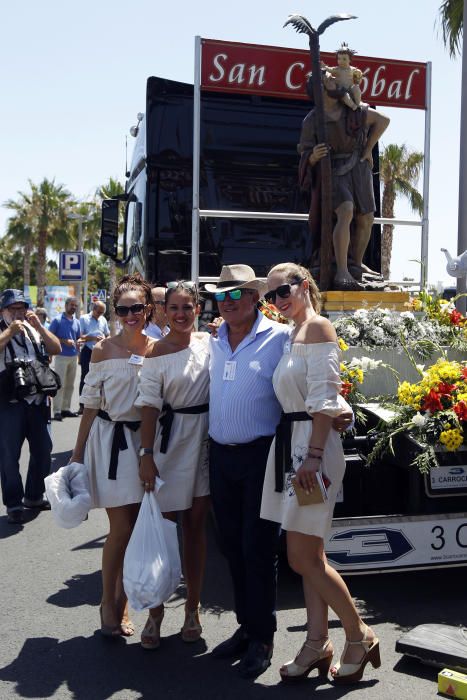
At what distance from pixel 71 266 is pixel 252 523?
50.7 ft

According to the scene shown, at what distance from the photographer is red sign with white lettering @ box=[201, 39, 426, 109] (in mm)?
7512

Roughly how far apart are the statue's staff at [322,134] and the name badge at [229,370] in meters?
3.27

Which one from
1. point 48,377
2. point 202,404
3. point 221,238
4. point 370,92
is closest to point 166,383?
point 202,404

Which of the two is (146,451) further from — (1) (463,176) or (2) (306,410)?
(1) (463,176)

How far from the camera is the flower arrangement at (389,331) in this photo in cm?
534

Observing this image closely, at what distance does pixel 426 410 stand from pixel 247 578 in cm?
141

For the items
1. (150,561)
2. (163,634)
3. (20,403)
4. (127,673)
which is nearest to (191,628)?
(163,634)

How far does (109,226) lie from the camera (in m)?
9.94

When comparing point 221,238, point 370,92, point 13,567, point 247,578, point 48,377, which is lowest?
point 13,567

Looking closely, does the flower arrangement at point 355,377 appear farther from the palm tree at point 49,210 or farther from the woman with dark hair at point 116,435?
the palm tree at point 49,210

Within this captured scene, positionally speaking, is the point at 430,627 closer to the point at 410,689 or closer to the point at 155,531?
the point at 410,689

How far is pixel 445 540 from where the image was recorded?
4363 mm

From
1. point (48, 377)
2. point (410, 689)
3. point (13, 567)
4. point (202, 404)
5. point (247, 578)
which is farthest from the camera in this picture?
point (48, 377)

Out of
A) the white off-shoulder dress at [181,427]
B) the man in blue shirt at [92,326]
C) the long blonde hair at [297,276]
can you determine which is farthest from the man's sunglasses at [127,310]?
the man in blue shirt at [92,326]
